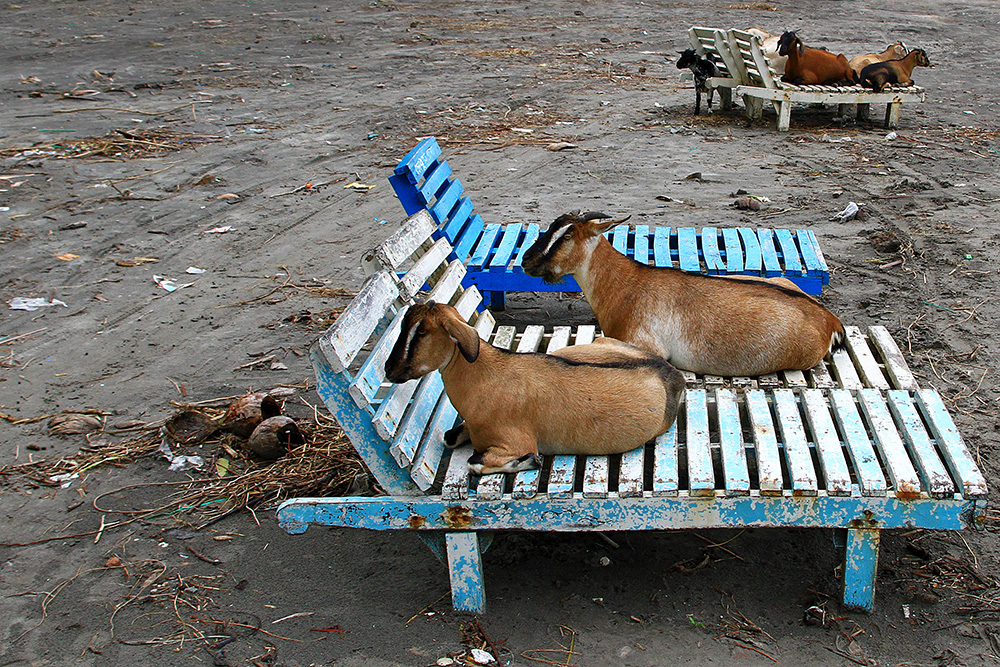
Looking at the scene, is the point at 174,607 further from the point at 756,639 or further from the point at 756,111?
the point at 756,111

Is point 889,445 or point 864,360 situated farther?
point 864,360

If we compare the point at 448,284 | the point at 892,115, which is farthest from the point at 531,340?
the point at 892,115

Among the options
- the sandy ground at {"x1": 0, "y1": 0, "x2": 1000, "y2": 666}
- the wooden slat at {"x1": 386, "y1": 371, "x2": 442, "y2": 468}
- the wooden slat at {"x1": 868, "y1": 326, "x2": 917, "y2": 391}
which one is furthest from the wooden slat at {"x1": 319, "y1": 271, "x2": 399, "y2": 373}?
the wooden slat at {"x1": 868, "y1": 326, "x2": 917, "y2": 391}

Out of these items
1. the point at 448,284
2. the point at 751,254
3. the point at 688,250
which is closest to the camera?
the point at 448,284

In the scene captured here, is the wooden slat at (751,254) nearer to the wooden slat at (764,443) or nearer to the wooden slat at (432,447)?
the wooden slat at (764,443)

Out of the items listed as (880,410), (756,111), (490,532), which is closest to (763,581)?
(880,410)

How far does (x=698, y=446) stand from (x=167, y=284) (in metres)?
5.32

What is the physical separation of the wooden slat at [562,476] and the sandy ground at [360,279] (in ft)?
1.90

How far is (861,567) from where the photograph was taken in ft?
12.4

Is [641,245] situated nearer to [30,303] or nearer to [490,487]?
[490,487]

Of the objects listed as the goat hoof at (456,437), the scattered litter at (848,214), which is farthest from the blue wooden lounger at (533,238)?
the goat hoof at (456,437)

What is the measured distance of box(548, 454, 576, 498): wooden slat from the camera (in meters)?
3.78

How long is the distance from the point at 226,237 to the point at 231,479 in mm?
4251

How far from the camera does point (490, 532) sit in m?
3.94
